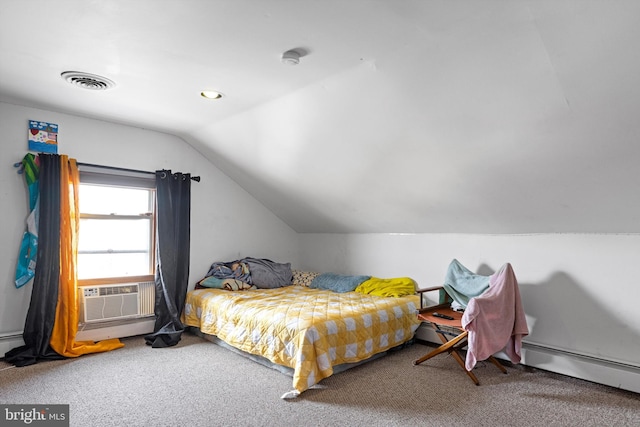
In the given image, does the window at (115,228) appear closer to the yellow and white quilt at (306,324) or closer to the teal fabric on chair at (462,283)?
the yellow and white quilt at (306,324)

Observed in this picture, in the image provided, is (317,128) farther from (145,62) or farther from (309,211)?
(309,211)

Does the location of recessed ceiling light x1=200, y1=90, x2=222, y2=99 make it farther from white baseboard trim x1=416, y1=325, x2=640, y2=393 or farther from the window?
white baseboard trim x1=416, y1=325, x2=640, y2=393

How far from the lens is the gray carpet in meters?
2.38

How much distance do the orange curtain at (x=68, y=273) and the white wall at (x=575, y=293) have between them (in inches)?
134

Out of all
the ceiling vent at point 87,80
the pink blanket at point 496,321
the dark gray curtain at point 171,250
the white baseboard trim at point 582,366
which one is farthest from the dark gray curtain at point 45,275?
the white baseboard trim at point 582,366

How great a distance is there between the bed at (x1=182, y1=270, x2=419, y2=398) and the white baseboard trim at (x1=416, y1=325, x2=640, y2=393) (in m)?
1.00

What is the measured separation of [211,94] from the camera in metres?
3.03

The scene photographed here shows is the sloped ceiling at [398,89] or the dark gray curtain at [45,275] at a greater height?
the sloped ceiling at [398,89]

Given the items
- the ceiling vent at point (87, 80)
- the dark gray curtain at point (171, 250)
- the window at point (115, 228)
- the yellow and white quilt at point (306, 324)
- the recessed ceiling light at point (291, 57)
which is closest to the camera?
the recessed ceiling light at point (291, 57)

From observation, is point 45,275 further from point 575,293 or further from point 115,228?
point 575,293

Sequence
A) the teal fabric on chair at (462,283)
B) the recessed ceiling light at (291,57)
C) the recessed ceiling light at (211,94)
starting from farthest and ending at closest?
the teal fabric on chair at (462,283) → the recessed ceiling light at (211,94) → the recessed ceiling light at (291,57)

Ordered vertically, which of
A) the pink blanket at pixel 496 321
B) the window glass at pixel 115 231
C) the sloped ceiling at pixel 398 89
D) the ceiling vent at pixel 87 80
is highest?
the ceiling vent at pixel 87 80

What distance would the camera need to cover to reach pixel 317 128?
10.6ft

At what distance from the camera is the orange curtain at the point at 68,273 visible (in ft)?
11.4
